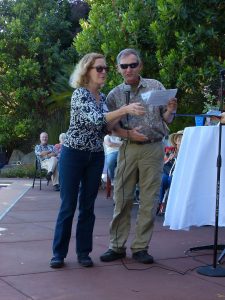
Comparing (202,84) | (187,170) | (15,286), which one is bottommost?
(15,286)

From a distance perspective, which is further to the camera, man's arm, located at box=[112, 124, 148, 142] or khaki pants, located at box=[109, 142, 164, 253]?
khaki pants, located at box=[109, 142, 164, 253]

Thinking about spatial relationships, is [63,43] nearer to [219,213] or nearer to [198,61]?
[198,61]

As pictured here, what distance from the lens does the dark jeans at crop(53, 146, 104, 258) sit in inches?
211

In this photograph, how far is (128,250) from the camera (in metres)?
6.32

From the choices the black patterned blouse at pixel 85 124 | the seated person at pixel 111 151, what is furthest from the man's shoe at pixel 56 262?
the seated person at pixel 111 151

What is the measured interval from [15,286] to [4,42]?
17984mm

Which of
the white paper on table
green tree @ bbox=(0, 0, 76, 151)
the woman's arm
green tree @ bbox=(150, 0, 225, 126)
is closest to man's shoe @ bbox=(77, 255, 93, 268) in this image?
the woman's arm

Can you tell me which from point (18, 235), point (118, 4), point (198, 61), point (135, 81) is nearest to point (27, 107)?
point (118, 4)

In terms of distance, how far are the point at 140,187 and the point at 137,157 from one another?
12.2 inches

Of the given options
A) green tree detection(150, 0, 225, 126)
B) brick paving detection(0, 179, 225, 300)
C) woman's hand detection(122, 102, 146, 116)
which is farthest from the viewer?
green tree detection(150, 0, 225, 126)

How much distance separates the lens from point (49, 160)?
46.3 ft

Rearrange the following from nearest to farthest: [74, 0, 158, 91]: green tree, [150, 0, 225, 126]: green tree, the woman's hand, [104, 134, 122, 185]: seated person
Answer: the woman's hand
[150, 0, 225, 126]: green tree
[104, 134, 122, 185]: seated person
[74, 0, 158, 91]: green tree

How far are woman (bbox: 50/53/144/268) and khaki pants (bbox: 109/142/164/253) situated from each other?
0.35 m

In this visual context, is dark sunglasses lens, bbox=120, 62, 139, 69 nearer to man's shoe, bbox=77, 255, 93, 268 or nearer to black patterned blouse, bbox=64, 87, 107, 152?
black patterned blouse, bbox=64, 87, 107, 152
